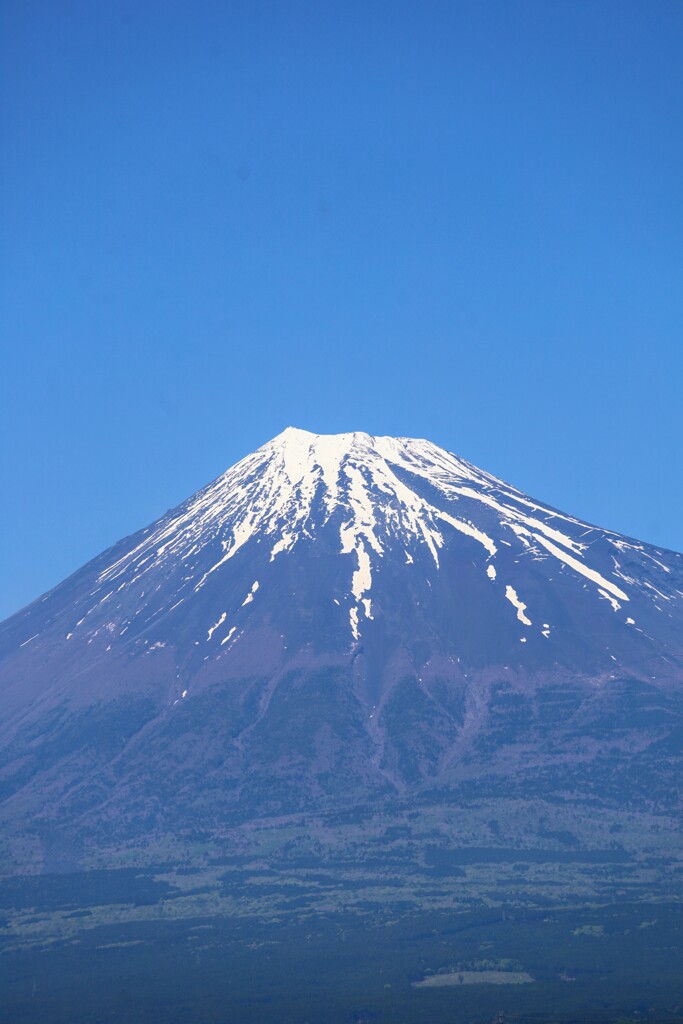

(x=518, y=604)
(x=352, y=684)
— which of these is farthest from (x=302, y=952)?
(x=518, y=604)

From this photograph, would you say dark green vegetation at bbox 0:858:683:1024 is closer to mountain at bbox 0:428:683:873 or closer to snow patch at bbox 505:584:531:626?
mountain at bbox 0:428:683:873

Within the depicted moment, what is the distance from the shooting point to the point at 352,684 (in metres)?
155

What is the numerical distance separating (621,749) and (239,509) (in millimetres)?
71356

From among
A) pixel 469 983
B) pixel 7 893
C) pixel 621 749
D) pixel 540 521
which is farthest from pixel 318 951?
pixel 540 521

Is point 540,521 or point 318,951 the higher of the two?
point 540,521

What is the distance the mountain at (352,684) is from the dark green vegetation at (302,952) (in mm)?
10695

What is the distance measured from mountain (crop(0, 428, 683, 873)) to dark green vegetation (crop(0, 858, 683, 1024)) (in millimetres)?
10695

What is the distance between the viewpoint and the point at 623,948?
99.2 metres

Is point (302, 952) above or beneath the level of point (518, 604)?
beneath

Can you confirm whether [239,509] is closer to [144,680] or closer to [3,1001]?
[144,680]

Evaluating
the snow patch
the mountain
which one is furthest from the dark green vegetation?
the snow patch

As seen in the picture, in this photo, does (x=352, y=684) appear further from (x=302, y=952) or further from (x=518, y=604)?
(x=302, y=952)

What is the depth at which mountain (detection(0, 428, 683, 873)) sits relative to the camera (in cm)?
13525

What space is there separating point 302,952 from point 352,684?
54.8 m
